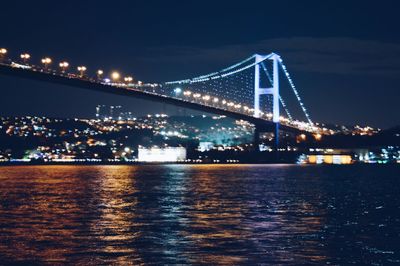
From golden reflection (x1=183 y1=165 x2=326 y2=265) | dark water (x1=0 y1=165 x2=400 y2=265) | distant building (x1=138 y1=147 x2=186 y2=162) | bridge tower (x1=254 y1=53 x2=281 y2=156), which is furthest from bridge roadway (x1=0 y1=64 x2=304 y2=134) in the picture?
distant building (x1=138 y1=147 x2=186 y2=162)

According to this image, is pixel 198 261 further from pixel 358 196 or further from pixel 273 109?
pixel 273 109

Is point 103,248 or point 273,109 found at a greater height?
point 273,109

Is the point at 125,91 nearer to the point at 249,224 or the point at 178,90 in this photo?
the point at 178,90

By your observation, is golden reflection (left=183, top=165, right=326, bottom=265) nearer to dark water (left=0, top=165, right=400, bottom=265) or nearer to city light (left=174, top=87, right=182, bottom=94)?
dark water (left=0, top=165, right=400, bottom=265)

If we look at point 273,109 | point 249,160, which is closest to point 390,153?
point 249,160

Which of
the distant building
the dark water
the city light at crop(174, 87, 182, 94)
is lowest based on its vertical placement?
the dark water

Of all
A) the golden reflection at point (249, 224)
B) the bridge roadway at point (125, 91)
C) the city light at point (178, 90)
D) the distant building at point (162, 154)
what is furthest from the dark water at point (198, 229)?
the distant building at point (162, 154)
